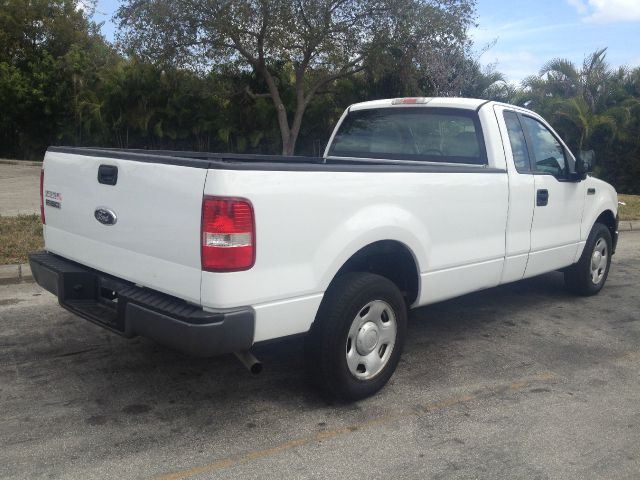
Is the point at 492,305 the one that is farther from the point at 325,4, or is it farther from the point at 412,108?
the point at 325,4

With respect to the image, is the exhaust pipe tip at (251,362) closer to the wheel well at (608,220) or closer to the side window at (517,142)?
the side window at (517,142)

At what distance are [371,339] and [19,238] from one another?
529cm

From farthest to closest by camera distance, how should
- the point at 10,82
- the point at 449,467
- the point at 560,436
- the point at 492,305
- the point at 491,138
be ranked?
the point at 10,82
the point at 492,305
the point at 491,138
the point at 560,436
the point at 449,467

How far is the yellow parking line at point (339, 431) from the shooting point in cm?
306

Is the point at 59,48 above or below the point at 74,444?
above

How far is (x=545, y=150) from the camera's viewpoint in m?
5.50

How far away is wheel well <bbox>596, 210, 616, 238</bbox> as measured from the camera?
6.48m

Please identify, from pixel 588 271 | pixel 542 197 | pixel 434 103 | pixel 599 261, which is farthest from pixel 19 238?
pixel 599 261

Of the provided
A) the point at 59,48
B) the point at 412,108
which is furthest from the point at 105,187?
the point at 59,48

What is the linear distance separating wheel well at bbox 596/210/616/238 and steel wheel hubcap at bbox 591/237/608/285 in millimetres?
214

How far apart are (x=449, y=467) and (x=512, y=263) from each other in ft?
7.29

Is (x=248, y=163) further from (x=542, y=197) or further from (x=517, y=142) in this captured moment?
(x=542, y=197)

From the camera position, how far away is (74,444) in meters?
3.25

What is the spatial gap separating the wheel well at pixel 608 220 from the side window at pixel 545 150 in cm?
107
